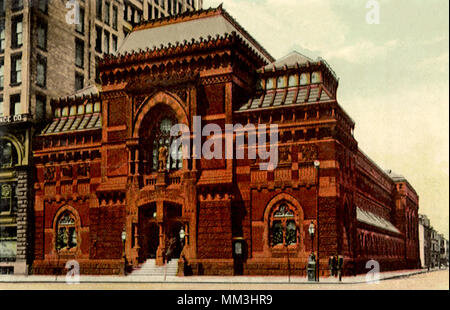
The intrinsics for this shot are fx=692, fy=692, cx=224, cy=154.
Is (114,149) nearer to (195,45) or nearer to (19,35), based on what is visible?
(195,45)

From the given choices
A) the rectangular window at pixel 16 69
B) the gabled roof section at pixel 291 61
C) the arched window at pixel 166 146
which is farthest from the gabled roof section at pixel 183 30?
the rectangular window at pixel 16 69

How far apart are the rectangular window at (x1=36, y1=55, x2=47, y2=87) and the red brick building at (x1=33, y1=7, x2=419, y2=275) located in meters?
2.78

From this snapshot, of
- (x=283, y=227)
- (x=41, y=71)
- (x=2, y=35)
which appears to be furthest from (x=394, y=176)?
(x=2, y=35)

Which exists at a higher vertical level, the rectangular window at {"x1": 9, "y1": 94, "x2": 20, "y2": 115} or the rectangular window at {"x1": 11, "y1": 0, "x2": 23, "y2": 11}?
the rectangular window at {"x1": 11, "y1": 0, "x2": 23, "y2": 11}

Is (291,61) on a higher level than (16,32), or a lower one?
lower

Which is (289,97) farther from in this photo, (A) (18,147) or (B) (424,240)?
(B) (424,240)

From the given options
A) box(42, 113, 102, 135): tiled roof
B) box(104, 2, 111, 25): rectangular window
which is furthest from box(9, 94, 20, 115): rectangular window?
box(104, 2, 111, 25): rectangular window

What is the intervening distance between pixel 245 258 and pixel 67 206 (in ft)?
53.0

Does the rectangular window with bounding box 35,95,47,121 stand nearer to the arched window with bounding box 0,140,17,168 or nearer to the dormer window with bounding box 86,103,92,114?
the arched window with bounding box 0,140,17,168

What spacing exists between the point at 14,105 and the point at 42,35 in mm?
6510

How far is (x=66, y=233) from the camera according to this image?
182 feet

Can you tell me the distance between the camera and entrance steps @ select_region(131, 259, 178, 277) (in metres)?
48.9

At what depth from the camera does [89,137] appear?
182 ft
